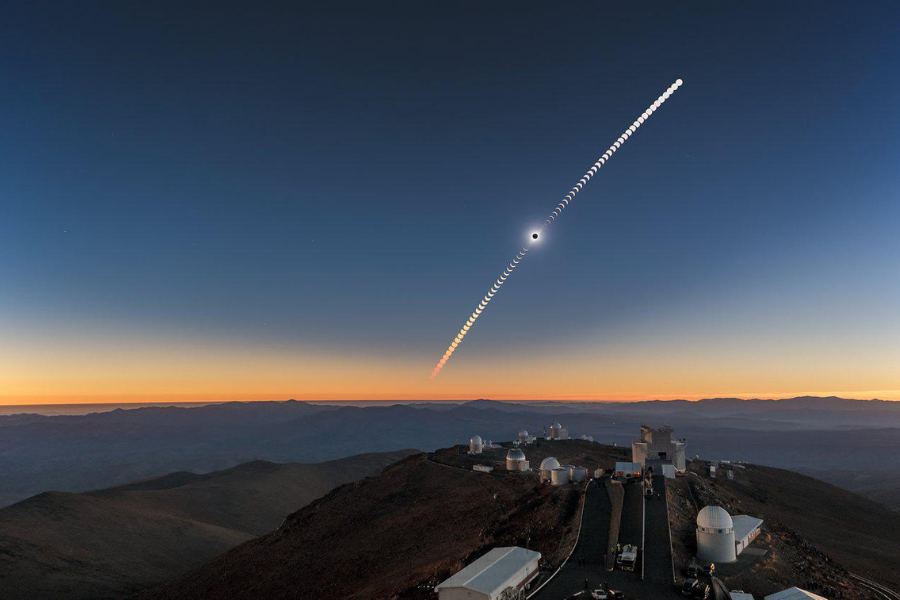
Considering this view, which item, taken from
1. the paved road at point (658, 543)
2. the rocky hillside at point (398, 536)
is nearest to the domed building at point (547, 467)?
the rocky hillside at point (398, 536)

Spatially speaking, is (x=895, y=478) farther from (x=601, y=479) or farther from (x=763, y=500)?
(x=601, y=479)

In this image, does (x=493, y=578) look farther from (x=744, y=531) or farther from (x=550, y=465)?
(x=550, y=465)

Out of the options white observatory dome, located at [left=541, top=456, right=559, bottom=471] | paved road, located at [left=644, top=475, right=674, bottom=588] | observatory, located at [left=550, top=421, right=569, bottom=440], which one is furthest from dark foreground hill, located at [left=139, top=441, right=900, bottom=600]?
observatory, located at [left=550, top=421, right=569, bottom=440]

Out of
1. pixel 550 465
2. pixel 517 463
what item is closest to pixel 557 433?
pixel 517 463

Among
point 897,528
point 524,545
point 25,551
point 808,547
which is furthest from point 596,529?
point 25,551

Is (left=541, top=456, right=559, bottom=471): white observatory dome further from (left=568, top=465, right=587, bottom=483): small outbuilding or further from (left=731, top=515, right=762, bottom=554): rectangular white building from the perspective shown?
(left=731, top=515, right=762, bottom=554): rectangular white building
